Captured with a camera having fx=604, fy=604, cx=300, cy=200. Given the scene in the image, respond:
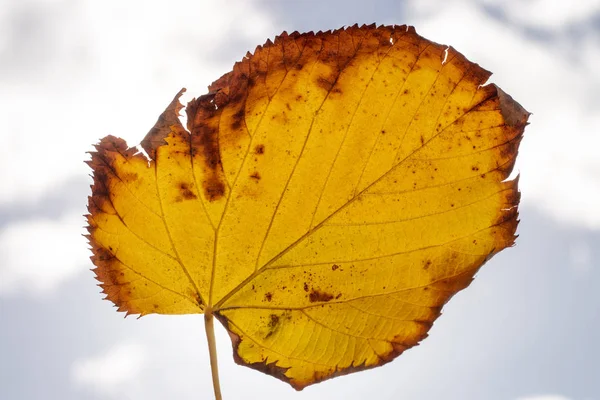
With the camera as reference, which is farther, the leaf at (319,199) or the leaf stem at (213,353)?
the leaf at (319,199)

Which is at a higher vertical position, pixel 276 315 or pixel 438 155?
pixel 438 155

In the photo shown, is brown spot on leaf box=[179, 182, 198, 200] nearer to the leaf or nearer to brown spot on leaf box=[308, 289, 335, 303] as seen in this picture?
the leaf

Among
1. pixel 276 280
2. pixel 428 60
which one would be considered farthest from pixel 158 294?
pixel 428 60

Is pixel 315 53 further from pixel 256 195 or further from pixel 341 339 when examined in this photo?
pixel 341 339

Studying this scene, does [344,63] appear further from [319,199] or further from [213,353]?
[213,353]

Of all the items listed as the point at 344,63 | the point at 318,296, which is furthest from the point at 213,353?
the point at 344,63

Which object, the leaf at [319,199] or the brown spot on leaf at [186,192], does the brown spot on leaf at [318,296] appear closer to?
the leaf at [319,199]

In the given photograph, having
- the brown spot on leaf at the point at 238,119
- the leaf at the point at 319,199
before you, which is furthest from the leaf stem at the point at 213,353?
the brown spot on leaf at the point at 238,119

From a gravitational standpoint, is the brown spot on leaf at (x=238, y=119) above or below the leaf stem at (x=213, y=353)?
above

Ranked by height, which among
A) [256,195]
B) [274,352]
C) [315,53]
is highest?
[315,53]
